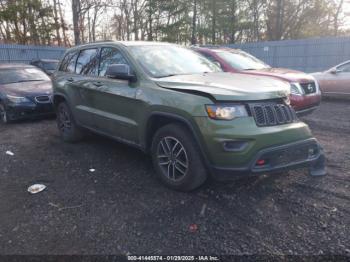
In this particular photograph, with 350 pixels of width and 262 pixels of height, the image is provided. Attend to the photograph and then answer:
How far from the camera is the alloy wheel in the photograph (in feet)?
11.2

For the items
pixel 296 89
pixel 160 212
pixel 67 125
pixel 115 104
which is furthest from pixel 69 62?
pixel 296 89

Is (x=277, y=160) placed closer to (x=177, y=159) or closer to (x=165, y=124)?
(x=177, y=159)

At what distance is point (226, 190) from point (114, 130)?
1844 mm

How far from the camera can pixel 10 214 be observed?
10.6 feet

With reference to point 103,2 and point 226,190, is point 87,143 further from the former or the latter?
point 103,2

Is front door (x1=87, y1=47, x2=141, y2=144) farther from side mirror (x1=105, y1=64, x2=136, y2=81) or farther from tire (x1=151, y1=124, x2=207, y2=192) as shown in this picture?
tire (x1=151, y1=124, x2=207, y2=192)

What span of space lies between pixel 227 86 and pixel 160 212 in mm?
1540

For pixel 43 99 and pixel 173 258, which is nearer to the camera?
pixel 173 258

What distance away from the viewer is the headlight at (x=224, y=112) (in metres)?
3.02

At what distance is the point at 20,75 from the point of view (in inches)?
339

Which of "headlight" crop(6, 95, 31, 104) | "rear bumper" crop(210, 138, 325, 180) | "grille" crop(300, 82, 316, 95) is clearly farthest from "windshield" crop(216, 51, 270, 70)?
"headlight" crop(6, 95, 31, 104)

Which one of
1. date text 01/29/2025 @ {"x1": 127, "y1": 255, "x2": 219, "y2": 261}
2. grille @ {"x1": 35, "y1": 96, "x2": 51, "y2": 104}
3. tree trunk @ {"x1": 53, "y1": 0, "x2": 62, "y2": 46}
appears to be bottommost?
date text 01/29/2025 @ {"x1": 127, "y1": 255, "x2": 219, "y2": 261}

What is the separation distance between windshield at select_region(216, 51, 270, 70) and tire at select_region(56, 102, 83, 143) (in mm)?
3904

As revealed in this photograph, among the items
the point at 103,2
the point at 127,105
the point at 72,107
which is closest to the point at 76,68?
the point at 72,107
